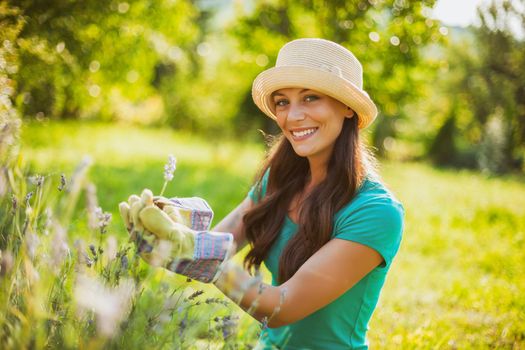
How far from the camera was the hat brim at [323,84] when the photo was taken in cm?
233

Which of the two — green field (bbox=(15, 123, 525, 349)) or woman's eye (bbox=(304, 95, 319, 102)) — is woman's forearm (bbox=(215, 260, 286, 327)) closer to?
green field (bbox=(15, 123, 525, 349))

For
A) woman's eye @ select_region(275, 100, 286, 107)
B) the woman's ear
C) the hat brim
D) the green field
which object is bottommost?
the green field

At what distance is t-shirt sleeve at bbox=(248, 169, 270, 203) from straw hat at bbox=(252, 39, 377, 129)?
668mm

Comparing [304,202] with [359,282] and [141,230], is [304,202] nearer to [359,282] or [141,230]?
[359,282]

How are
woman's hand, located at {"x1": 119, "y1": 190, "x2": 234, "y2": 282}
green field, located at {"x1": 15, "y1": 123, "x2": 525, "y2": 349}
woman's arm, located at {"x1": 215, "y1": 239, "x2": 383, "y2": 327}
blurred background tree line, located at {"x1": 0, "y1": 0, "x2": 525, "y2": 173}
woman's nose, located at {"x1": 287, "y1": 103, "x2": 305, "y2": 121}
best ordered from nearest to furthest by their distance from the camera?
woman's hand, located at {"x1": 119, "y1": 190, "x2": 234, "y2": 282}, woman's arm, located at {"x1": 215, "y1": 239, "x2": 383, "y2": 327}, woman's nose, located at {"x1": 287, "y1": 103, "x2": 305, "y2": 121}, green field, located at {"x1": 15, "y1": 123, "x2": 525, "y2": 349}, blurred background tree line, located at {"x1": 0, "y1": 0, "x2": 525, "y2": 173}

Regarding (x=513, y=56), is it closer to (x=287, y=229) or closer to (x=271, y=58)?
(x=271, y=58)

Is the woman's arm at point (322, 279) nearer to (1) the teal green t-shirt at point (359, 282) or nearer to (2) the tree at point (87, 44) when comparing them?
(1) the teal green t-shirt at point (359, 282)

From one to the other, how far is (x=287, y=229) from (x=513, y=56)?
43.5ft

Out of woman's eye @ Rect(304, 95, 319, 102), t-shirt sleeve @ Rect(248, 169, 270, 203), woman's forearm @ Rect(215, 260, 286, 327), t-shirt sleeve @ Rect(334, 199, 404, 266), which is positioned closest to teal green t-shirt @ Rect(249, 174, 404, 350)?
t-shirt sleeve @ Rect(334, 199, 404, 266)

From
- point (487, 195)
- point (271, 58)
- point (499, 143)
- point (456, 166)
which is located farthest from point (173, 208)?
point (456, 166)

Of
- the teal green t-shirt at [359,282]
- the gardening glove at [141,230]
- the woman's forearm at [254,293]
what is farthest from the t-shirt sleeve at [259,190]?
the gardening glove at [141,230]

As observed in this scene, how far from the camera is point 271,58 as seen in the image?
10742 millimetres

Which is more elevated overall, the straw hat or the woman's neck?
the straw hat

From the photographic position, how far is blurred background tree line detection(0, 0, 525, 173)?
5.10 metres
